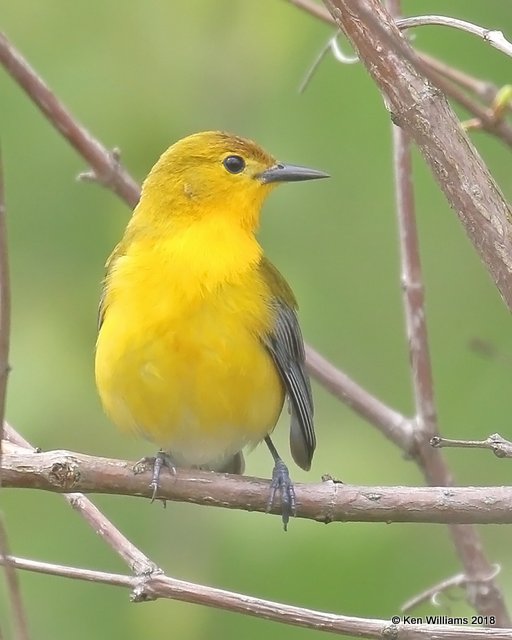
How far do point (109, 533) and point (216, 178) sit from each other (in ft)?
5.87

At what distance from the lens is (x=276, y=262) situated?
254 inches

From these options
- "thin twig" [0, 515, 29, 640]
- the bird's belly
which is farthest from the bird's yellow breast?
"thin twig" [0, 515, 29, 640]

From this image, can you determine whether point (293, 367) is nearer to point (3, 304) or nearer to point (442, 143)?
point (442, 143)

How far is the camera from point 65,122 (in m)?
4.18

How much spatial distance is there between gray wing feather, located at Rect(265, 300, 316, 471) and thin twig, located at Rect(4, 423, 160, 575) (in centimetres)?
105

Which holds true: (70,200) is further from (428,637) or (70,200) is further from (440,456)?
(428,637)

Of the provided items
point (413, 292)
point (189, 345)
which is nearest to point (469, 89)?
point (413, 292)

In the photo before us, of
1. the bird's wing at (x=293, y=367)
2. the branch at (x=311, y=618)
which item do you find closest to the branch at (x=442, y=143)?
the branch at (x=311, y=618)

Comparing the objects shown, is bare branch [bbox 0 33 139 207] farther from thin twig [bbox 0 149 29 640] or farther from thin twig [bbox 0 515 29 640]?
thin twig [bbox 0 515 29 640]

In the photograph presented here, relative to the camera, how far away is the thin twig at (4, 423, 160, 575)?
339cm

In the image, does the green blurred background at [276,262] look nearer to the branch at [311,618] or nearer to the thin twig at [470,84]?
the thin twig at [470,84]

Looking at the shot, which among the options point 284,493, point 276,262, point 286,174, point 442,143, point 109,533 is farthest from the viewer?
point 276,262

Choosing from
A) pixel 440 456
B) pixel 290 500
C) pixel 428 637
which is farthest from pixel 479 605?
pixel 428 637

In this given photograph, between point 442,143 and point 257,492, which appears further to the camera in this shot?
point 257,492
